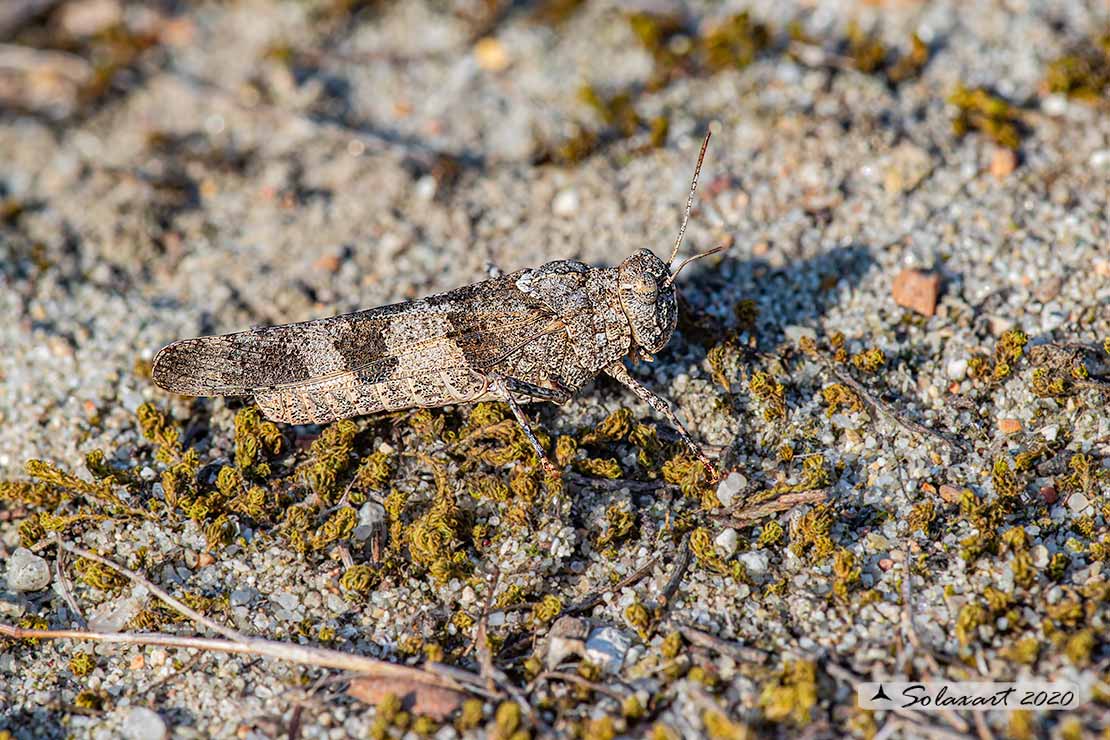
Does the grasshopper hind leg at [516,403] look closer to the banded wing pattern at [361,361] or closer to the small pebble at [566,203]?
the banded wing pattern at [361,361]

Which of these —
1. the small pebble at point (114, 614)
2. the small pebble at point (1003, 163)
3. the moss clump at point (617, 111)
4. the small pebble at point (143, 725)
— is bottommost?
the small pebble at point (143, 725)

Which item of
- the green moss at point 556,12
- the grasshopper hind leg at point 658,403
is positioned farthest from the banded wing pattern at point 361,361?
the green moss at point 556,12

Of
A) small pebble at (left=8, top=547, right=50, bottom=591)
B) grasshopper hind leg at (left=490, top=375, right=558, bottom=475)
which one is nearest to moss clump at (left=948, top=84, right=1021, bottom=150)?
grasshopper hind leg at (left=490, top=375, right=558, bottom=475)

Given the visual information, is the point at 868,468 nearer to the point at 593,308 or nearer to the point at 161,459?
the point at 593,308

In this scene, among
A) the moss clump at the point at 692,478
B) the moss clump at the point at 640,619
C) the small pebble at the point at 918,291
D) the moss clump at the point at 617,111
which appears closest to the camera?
the moss clump at the point at 640,619

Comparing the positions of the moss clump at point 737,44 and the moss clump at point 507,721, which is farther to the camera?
the moss clump at point 737,44

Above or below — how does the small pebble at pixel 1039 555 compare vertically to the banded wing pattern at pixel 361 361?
below

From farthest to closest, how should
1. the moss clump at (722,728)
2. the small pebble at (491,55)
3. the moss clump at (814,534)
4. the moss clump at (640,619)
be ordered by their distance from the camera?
1. the small pebble at (491,55)
2. the moss clump at (814,534)
3. the moss clump at (640,619)
4. the moss clump at (722,728)

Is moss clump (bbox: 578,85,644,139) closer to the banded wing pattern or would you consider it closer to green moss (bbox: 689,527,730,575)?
the banded wing pattern

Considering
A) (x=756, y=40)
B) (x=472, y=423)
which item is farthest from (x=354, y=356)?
(x=756, y=40)
